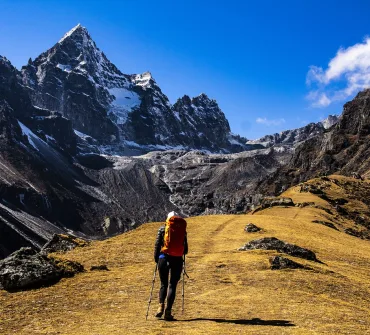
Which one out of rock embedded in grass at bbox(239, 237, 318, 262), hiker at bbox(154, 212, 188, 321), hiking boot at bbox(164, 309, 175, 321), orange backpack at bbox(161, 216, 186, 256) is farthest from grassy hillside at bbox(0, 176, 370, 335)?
orange backpack at bbox(161, 216, 186, 256)

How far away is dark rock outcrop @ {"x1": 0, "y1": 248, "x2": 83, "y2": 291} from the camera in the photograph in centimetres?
1725

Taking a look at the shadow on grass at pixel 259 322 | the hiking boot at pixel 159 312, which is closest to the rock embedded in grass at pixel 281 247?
the shadow on grass at pixel 259 322

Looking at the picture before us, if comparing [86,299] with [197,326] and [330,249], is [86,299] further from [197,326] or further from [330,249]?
[330,249]

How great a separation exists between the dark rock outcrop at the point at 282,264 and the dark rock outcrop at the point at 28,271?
939 cm

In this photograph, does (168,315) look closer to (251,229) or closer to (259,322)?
(259,322)

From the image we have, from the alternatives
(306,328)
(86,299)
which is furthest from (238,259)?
(306,328)

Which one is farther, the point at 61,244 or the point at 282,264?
the point at 61,244

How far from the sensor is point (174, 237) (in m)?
14.2

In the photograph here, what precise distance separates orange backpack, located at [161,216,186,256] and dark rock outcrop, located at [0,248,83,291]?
21.6 ft

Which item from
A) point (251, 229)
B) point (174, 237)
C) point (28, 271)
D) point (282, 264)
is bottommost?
point (28, 271)

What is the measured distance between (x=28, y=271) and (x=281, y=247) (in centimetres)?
1407

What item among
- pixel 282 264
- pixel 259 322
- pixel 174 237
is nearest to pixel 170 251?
pixel 174 237

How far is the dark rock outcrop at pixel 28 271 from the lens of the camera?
56.6ft

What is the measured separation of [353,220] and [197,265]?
4463cm
